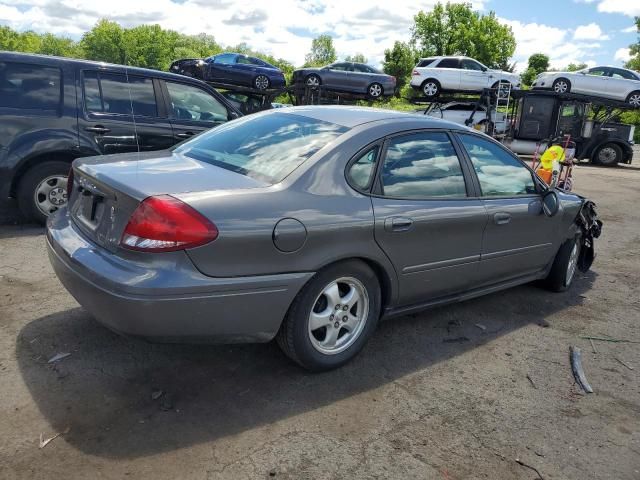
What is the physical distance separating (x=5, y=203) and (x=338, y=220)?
4.56 meters

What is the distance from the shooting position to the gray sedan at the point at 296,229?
105 inches

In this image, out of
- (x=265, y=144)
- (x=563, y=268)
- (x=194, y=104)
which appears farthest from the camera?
(x=194, y=104)

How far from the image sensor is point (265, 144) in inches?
Answer: 136

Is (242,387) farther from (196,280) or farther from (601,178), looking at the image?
(601,178)

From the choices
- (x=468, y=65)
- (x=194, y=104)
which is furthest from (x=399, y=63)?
(x=194, y=104)

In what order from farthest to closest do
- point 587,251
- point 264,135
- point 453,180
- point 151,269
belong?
point 587,251 < point 453,180 < point 264,135 < point 151,269

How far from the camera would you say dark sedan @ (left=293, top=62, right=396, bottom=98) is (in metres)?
16.9

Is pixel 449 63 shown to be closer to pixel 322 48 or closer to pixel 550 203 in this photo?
pixel 550 203

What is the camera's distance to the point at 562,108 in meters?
17.7

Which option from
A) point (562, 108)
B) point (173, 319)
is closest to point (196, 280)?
point (173, 319)

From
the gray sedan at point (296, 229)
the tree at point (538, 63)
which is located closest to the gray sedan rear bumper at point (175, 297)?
the gray sedan at point (296, 229)

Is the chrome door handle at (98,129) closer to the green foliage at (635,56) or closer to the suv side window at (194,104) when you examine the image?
the suv side window at (194,104)

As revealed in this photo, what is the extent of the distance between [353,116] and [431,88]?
16941 mm

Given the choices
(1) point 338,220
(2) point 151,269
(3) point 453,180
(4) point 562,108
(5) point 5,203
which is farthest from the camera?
(4) point 562,108
